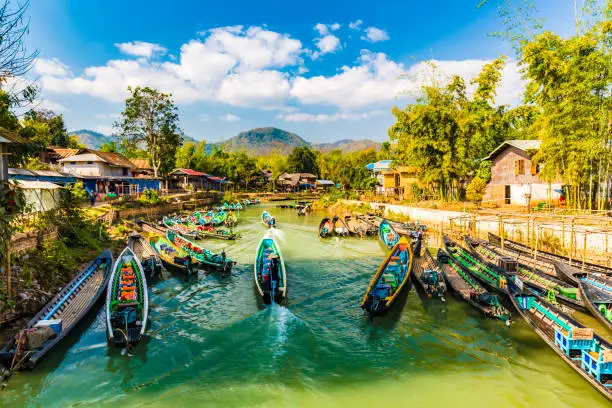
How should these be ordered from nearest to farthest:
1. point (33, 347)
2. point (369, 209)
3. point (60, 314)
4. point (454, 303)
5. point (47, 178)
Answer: point (33, 347) < point (60, 314) < point (454, 303) < point (47, 178) < point (369, 209)

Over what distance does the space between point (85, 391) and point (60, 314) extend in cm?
355

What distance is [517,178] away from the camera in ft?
88.9

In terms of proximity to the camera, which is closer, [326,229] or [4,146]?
[4,146]

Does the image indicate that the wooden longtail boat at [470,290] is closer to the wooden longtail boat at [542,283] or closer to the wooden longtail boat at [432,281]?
the wooden longtail boat at [432,281]

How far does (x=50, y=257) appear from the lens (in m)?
13.3

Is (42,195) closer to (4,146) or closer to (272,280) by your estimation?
(4,146)

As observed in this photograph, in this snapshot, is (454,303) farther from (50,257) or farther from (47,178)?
(47,178)

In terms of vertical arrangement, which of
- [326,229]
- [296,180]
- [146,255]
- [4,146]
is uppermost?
[4,146]

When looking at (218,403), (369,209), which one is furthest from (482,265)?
(369,209)

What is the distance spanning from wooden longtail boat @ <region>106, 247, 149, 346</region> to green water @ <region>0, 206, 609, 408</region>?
0.56 meters

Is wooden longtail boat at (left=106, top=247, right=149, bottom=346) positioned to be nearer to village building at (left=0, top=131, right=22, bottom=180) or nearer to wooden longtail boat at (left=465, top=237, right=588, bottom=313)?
village building at (left=0, top=131, right=22, bottom=180)

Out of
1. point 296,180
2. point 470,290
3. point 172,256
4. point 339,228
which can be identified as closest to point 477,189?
point 339,228

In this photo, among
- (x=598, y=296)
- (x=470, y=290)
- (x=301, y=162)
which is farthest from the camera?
(x=301, y=162)

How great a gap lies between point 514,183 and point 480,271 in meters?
16.7
